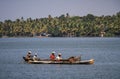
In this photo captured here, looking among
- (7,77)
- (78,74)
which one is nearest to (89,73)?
(78,74)

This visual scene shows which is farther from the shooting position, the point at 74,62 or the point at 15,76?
the point at 74,62

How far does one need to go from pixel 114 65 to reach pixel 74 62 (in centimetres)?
522

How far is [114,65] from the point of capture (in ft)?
204

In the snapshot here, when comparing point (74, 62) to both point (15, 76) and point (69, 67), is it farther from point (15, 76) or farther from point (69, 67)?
point (15, 76)

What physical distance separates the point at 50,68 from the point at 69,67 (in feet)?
7.35

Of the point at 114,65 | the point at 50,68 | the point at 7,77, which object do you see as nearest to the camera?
the point at 7,77

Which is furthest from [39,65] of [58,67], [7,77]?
[7,77]

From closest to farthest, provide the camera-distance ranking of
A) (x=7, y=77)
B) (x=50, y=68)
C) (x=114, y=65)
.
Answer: (x=7, y=77) < (x=50, y=68) < (x=114, y=65)

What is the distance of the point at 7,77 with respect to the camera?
50.0 metres

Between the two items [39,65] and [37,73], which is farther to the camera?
[39,65]

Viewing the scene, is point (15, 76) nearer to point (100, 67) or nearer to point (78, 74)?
point (78, 74)

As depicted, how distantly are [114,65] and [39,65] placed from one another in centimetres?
900

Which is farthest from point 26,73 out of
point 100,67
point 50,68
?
point 100,67

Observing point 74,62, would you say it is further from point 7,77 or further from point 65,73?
point 7,77
